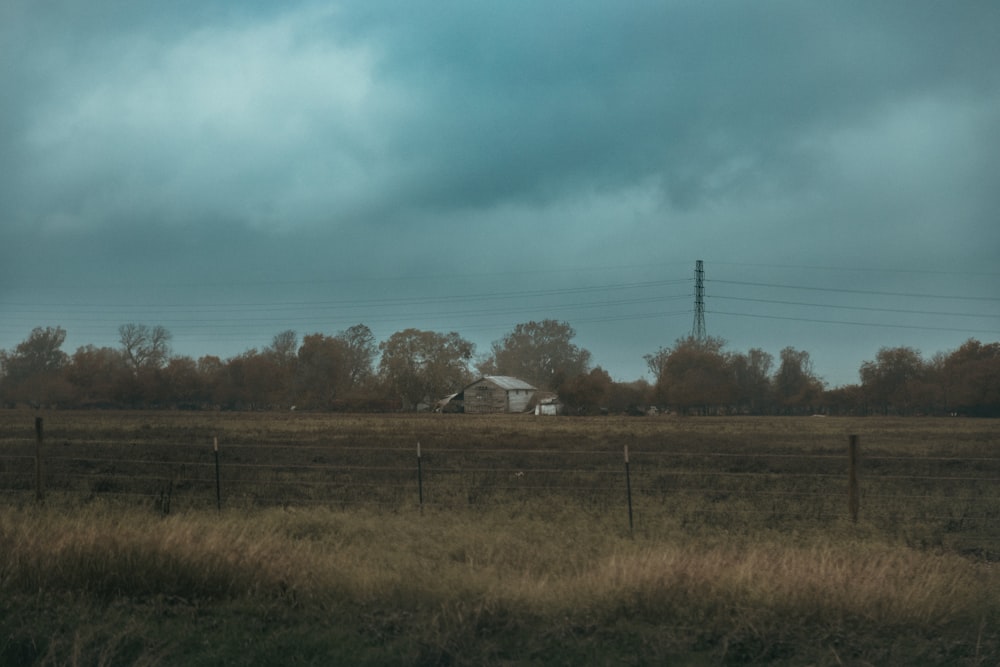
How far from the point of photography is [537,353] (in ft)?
377

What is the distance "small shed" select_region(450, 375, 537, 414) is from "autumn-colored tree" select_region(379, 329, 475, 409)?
Answer: 4.37 meters

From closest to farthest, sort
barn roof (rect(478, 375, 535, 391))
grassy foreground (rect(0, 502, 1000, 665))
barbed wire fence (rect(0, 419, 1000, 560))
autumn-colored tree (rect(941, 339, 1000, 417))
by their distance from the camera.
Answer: grassy foreground (rect(0, 502, 1000, 665)) → barbed wire fence (rect(0, 419, 1000, 560)) → autumn-colored tree (rect(941, 339, 1000, 417)) → barn roof (rect(478, 375, 535, 391))

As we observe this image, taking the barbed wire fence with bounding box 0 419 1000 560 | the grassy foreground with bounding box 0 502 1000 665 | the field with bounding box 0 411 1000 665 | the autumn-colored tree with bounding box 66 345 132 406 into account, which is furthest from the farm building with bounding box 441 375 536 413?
the grassy foreground with bounding box 0 502 1000 665

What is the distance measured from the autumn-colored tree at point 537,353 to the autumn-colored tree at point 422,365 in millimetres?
14091

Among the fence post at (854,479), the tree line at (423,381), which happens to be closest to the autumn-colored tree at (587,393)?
the tree line at (423,381)

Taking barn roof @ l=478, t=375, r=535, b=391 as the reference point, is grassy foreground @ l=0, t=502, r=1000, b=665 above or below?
below

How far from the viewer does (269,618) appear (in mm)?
7391

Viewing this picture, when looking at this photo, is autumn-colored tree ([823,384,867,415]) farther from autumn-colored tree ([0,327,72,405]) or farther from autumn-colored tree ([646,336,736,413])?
autumn-colored tree ([0,327,72,405])

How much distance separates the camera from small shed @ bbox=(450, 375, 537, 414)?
293ft

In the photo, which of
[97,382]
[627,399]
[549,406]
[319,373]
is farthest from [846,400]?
[97,382]

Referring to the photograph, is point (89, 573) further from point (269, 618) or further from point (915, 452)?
point (915, 452)

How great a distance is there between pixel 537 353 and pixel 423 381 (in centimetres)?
2428

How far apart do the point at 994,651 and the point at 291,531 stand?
8.36 meters

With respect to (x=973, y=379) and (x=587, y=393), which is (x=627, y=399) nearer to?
(x=587, y=393)
